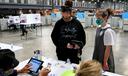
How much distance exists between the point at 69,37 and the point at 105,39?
57cm

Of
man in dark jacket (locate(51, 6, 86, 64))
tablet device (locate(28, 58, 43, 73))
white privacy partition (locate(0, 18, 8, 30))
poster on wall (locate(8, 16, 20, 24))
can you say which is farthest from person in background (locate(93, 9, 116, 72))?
white privacy partition (locate(0, 18, 8, 30))

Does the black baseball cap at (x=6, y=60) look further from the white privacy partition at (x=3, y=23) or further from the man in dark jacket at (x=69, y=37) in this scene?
the white privacy partition at (x=3, y=23)

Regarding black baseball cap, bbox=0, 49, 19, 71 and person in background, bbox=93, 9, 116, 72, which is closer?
black baseball cap, bbox=0, 49, 19, 71

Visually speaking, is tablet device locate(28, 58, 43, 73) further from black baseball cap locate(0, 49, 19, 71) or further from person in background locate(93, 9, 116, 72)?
person in background locate(93, 9, 116, 72)

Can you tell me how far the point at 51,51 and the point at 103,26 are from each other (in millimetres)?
5029

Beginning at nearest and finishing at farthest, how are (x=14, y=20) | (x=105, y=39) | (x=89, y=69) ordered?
(x=89, y=69) < (x=105, y=39) < (x=14, y=20)

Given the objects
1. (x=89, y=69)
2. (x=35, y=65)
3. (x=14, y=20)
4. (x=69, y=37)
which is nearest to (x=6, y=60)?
(x=35, y=65)

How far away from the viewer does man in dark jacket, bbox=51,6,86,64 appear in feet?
10.8

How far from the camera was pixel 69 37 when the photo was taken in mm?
3363

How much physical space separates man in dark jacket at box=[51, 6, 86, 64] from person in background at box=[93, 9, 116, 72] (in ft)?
0.90

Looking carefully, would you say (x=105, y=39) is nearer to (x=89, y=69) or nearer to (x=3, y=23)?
(x=89, y=69)

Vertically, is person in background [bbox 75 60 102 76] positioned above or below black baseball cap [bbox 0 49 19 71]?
above

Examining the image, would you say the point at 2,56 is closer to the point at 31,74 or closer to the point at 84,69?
the point at 31,74

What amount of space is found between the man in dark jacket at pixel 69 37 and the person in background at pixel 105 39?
0.90 feet
